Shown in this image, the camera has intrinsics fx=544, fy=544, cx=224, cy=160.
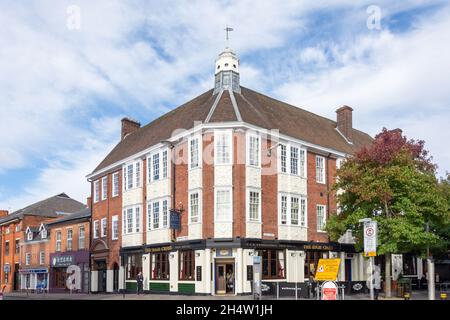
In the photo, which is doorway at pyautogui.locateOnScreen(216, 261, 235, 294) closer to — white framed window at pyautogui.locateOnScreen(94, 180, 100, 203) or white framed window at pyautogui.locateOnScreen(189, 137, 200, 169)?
white framed window at pyautogui.locateOnScreen(189, 137, 200, 169)

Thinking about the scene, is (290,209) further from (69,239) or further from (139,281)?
(69,239)

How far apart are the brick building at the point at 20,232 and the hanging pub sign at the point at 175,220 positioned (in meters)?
28.9

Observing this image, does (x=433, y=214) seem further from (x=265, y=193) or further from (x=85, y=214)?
(x=85, y=214)

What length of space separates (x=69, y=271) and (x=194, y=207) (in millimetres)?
21163

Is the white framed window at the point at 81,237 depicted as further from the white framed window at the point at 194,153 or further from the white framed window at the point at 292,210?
the white framed window at the point at 292,210

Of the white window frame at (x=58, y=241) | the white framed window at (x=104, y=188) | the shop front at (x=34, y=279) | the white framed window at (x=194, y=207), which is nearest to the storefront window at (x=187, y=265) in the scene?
the white framed window at (x=194, y=207)

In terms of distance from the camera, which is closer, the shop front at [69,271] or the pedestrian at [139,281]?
the pedestrian at [139,281]

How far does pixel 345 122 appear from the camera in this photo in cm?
4759

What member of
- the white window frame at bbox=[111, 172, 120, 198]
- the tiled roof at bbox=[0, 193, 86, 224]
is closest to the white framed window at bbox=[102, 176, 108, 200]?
the white window frame at bbox=[111, 172, 120, 198]

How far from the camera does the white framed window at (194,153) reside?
35725 mm

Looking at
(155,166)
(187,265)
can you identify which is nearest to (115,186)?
(155,166)

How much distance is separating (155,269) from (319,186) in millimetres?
13397

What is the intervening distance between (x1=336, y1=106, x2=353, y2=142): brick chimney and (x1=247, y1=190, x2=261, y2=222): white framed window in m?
15.4
